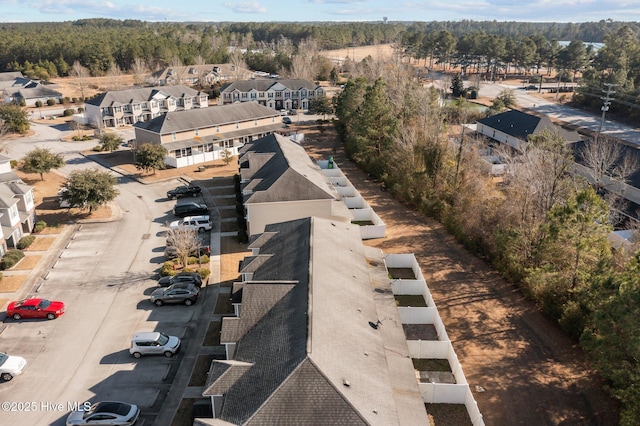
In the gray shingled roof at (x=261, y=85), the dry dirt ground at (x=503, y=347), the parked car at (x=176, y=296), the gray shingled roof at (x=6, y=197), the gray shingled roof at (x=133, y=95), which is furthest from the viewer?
the gray shingled roof at (x=261, y=85)

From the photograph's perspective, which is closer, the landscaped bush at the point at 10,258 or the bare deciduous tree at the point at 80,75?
the landscaped bush at the point at 10,258

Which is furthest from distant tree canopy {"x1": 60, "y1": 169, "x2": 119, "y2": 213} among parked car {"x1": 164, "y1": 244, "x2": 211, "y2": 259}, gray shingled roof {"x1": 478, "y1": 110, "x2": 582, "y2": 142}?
gray shingled roof {"x1": 478, "y1": 110, "x2": 582, "y2": 142}

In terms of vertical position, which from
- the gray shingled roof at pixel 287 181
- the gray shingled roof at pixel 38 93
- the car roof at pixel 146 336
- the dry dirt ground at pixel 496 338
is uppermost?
the gray shingled roof at pixel 38 93

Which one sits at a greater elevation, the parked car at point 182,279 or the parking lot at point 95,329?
the parked car at point 182,279

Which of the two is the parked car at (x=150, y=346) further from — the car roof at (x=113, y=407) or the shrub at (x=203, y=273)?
the shrub at (x=203, y=273)

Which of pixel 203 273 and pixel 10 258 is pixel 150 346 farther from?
pixel 10 258

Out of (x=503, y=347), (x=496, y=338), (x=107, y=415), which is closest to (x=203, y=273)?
(x=107, y=415)

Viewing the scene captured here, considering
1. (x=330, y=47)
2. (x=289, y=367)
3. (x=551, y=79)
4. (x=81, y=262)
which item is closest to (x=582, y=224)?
(x=289, y=367)

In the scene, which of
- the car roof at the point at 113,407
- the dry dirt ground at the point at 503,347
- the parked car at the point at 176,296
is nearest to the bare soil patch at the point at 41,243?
the parked car at the point at 176,296
